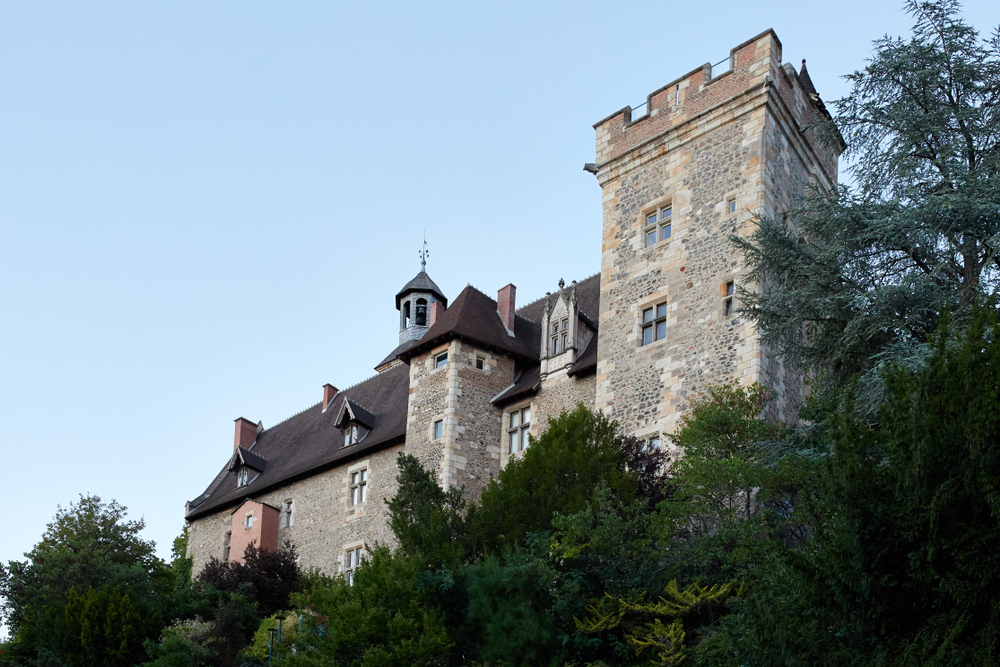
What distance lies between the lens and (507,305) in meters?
30.8

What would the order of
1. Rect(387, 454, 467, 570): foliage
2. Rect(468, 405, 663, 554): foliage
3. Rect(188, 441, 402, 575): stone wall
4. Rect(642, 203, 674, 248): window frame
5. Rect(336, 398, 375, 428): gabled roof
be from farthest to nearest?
1. Rect(336, 398, 375, 428): gabled roof
2. Rect(188, 441, 402, 575): stone wall
3. Rect(642, 203, 674, 248): window frame
4. Rect(468, 405, 663, 554): foliage
5. Rect(387, 454, 467, 570): foliage

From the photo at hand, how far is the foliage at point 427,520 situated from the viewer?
797 inches

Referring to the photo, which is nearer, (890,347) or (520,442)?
(890,347)

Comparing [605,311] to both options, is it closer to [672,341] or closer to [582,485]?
[672,341]

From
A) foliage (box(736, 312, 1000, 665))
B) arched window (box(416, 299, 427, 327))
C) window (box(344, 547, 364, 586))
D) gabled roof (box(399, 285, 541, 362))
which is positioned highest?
arched window (box(416, 299, 427, 327))

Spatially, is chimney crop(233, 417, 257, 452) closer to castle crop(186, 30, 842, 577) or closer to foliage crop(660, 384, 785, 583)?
castle crop(186, 30, 842, 577)

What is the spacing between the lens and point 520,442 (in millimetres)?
27859

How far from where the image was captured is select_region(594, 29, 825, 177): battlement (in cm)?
2553

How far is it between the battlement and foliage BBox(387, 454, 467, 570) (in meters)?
9.18

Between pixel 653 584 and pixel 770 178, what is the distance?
390 inches

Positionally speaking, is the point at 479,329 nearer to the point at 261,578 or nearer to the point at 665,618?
the point at 261,578

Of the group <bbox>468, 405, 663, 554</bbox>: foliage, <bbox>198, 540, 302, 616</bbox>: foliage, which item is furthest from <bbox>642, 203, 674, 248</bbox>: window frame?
<bbox>198, 540, 302, 616</bbox>: foliage

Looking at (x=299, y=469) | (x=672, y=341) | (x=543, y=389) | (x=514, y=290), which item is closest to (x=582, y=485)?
(x=672, y=341)

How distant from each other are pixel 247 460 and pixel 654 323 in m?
16.5
